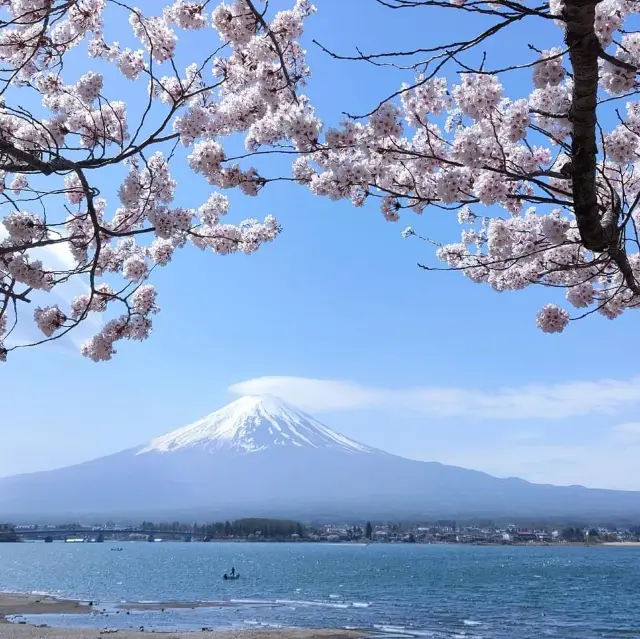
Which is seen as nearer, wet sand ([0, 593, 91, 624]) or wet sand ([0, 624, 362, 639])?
wet sand ([0, 624, 362, 639])

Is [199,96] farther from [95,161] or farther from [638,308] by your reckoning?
[638,308]

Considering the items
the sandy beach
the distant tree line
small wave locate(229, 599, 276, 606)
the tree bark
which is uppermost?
the tree bark

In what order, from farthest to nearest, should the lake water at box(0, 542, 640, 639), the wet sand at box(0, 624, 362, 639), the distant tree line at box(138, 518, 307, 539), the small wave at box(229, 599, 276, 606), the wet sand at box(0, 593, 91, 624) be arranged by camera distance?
the distant tree line at box(138, 518, 307, 539)
the small wave at box(229, 599, 276, 606)
the wet sand at box(0, 593, 91, 624)
the lake water at box(0, 542, 640, 639)
the wet sand at box(0, 624, 362, 639)

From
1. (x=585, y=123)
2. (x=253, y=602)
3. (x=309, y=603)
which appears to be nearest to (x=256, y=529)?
(x=253, y=602)

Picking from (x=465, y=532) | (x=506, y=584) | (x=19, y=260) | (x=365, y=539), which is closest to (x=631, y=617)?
(x=506, y=584)

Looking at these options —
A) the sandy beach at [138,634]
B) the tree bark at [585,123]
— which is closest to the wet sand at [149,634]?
the sandy beach at [138,634]

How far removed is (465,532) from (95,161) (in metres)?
194

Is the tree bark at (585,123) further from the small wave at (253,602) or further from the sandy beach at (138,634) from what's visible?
the small wave at (253,602)

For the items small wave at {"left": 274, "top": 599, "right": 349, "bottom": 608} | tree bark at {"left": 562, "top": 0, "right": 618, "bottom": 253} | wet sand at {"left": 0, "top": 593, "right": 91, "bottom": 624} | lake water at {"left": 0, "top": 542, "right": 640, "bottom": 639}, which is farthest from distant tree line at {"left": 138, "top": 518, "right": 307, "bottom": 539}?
tree bark at {"left": 562, "top": 0, "right": 618, "bottom": 253}

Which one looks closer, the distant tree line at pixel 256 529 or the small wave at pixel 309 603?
the small wave at pixel 309 603

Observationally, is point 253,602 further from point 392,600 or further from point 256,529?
point 256,529

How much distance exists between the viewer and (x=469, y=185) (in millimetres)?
3963

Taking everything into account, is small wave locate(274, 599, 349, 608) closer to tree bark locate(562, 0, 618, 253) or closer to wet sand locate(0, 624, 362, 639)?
wet sand locate(0, 624, 362, 639)

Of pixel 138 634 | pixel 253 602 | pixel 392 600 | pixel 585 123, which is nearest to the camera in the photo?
pixel 585 123
